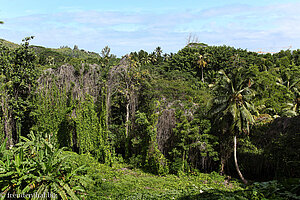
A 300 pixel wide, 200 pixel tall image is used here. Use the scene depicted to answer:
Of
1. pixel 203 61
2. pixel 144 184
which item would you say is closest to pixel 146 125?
pixel 144 184

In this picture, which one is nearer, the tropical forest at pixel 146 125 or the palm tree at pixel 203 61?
the tropical forest at pixel 146 125

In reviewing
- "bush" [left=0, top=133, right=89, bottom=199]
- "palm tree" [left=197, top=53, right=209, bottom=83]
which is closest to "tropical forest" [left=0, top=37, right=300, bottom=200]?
"bush" [left=0, top=133, right=89, bottom=199]

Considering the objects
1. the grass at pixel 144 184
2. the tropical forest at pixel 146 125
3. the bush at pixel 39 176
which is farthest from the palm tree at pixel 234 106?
the bush at pixel 39 176

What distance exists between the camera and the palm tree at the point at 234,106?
13.0 metres

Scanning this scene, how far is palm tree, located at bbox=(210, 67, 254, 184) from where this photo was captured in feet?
42.5

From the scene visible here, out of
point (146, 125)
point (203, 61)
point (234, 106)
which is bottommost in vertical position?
point (146, 125)

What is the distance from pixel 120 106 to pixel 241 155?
28.6ft

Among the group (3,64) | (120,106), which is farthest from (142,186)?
(3,64)

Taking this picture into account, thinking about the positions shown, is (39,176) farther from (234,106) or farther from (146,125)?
(234,106)

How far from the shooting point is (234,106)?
42.8 ft

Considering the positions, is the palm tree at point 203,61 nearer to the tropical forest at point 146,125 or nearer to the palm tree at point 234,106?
the tropical forest at point 146,125

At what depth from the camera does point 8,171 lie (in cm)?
534

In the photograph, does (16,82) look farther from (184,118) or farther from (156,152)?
(184,118)

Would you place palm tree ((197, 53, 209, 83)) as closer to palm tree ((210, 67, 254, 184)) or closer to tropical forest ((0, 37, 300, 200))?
tropical forest ((0, 37, 300, 200))
